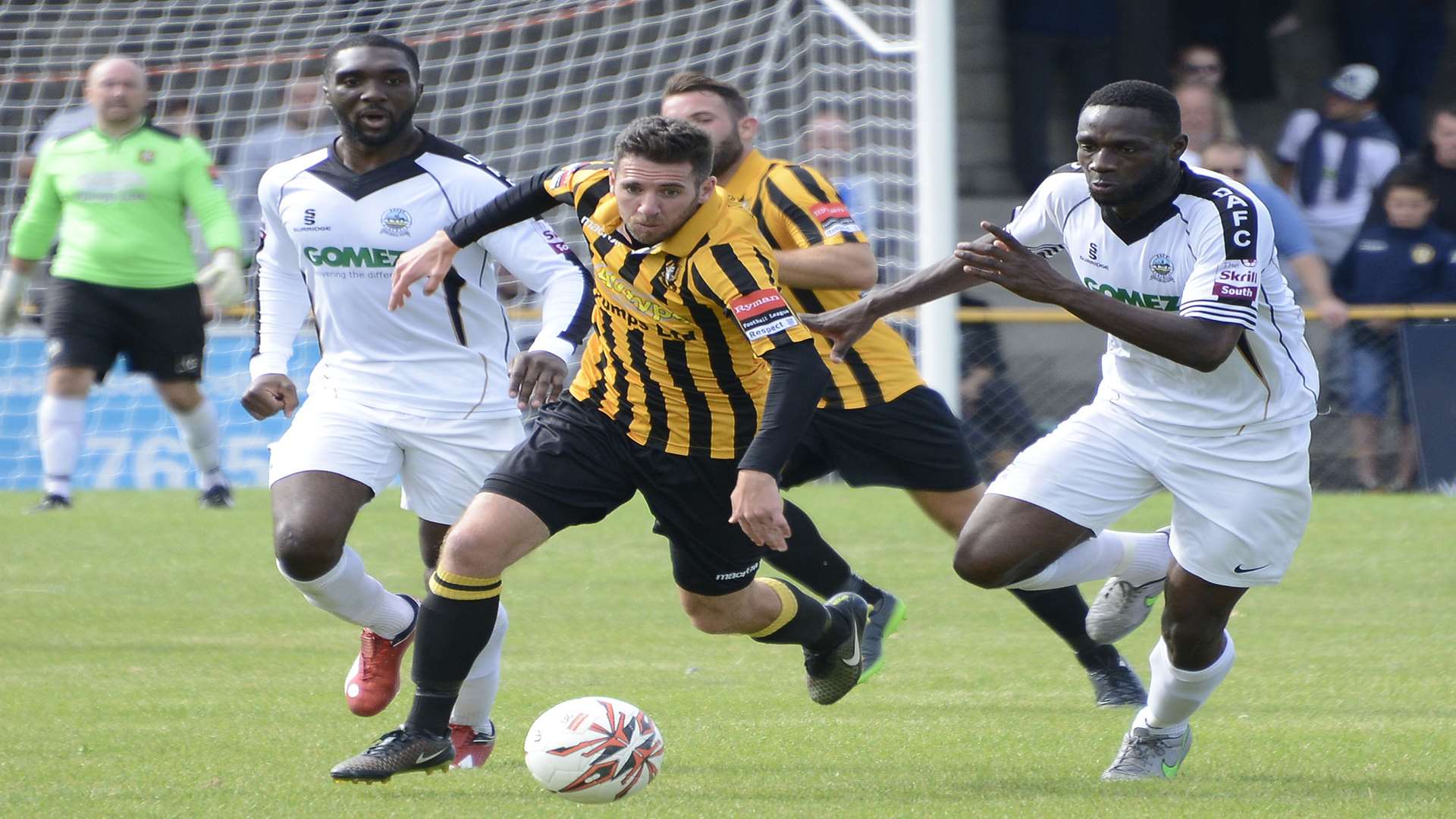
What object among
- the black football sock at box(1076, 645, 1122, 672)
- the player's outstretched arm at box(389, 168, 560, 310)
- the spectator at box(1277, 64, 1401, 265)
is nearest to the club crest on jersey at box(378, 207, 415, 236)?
the player's outstretched arm at box(389, 168, 560, 310)

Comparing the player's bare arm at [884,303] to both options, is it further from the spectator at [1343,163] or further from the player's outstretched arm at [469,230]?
the spectator at [1343,163]

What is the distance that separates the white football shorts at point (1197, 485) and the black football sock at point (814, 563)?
1.19 m

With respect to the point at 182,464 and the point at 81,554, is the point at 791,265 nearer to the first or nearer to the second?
the point at 81,554

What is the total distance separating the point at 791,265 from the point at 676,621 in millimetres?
2017

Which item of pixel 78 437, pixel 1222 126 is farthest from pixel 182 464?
pixel 1222 126

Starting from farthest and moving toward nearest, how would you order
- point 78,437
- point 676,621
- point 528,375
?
point 78,437, point 676,621, point 528,375

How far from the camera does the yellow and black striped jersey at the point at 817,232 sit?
675 centimetres

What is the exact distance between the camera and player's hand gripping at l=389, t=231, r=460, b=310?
532 cm

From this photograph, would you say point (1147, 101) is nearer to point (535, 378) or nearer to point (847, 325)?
point (847, 325)

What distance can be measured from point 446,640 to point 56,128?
9885mm

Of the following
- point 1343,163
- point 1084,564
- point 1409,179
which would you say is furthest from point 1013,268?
point 1343,163

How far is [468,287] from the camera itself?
5.82 m

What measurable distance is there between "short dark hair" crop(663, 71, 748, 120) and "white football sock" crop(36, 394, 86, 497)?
538 centimetres

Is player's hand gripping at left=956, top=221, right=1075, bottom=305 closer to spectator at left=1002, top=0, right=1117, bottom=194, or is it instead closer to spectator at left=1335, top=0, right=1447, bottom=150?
spectator at left=1002, top=0, right=1117, bottom=194
